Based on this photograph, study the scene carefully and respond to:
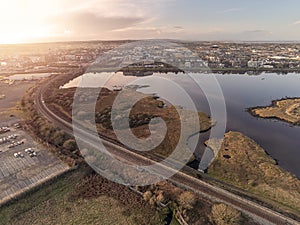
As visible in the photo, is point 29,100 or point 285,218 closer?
point 285,218

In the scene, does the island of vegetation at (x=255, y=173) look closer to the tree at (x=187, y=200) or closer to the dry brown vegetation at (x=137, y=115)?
the dry brown vegetation at (x=137, y=115)

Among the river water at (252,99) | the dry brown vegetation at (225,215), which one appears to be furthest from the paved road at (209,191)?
the river water at (252,99)

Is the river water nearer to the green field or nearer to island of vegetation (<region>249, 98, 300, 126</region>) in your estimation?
island of vegetation (<region>249, 98, 300, 126</region>)

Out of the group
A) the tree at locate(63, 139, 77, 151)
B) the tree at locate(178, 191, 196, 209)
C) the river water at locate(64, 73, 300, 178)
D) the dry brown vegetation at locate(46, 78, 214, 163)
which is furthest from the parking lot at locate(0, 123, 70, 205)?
the river water at locate(64, 73, 300, 178)

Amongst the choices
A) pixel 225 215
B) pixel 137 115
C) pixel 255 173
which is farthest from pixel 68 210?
pixel 137 115

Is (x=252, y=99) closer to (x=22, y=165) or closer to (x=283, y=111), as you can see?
(x=283, y=111)

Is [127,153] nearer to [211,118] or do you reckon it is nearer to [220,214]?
[220,214]

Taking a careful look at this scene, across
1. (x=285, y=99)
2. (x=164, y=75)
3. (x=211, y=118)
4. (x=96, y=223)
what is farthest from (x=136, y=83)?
(x=96, y=223)

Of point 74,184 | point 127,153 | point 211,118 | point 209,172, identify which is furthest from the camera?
point 211,118
